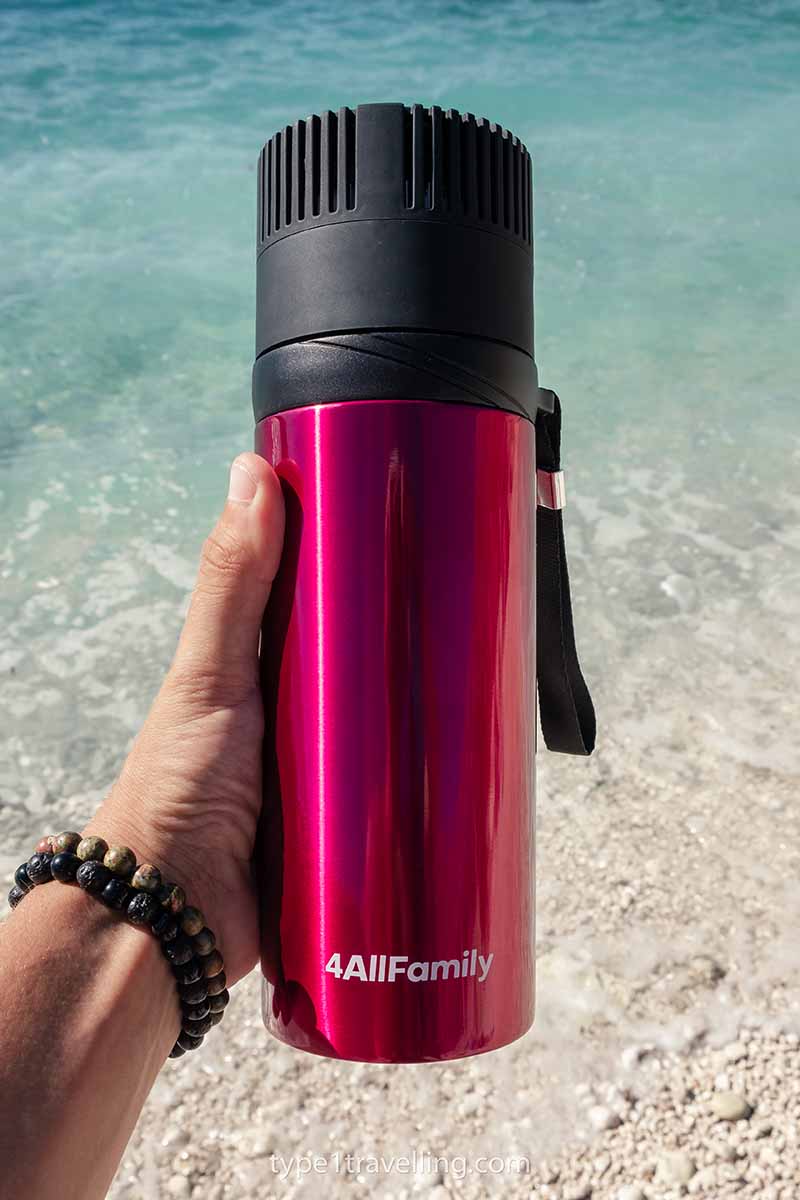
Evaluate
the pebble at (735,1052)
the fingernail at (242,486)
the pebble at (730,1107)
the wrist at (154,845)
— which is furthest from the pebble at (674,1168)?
the fingernail at (242,486)

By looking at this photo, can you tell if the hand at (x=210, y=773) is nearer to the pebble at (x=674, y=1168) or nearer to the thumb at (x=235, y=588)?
the thumb at (x=235, y=588)

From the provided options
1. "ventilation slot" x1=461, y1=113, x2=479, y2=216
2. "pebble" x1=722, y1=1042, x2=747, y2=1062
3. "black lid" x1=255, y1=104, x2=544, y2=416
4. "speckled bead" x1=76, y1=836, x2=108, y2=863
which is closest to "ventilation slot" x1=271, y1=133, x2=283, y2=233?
"black lid" x1=255, y1=104, x2=544, y2=416

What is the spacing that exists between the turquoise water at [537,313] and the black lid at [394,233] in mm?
1810

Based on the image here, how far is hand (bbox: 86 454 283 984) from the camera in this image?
0.95 metres

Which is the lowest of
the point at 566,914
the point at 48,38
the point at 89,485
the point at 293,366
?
the point at 89,485

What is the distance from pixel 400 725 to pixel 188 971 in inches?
11.0

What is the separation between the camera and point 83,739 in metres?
2.81

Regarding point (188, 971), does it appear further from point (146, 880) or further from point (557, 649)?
point (557, 649)

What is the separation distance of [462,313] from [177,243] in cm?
530

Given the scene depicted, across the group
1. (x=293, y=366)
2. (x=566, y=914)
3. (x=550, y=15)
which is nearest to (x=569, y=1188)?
(x=566, y=914)

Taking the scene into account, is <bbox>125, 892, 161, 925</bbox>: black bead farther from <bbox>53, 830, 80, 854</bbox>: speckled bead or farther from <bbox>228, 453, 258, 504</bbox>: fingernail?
<bbox>228, 453, 258, 504</bbox>: fingernail

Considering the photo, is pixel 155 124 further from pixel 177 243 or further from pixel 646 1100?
pixel 646 1100

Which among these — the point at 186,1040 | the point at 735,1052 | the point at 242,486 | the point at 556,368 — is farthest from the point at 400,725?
the point at 556,368

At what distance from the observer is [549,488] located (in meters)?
1.02
